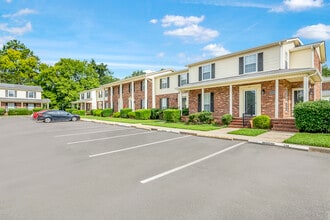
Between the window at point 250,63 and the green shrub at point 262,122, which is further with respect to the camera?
the window at point 250,63

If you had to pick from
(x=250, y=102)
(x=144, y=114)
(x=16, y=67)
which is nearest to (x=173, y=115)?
(x=144, y=114)

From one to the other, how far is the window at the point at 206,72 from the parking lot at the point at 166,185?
40.8 feet

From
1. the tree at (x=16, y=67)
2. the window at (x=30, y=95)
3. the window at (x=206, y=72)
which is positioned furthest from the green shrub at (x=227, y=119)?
the tree at (x=16, y=67)

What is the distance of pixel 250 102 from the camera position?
14.9m

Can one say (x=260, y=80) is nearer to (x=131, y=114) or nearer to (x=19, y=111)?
(x=131, y=114)

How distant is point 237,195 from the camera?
3.56 meters

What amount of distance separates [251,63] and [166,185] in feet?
46.7

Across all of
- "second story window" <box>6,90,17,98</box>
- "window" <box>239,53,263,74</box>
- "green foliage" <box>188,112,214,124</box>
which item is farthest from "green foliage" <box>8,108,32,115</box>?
"window" <box>239,53,263,74</box>

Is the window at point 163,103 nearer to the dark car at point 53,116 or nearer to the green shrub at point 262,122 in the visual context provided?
the dark car at point 53,116

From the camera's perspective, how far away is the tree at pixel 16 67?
177ft

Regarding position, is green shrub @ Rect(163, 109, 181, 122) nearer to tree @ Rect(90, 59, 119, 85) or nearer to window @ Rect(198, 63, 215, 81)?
window @ Rect(198, 63, 215, 81)

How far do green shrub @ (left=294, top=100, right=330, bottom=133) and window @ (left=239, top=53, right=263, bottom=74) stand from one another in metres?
5.55

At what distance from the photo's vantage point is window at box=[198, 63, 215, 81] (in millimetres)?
18250

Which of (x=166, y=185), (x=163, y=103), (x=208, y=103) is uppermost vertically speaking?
(x=163, y=103)
